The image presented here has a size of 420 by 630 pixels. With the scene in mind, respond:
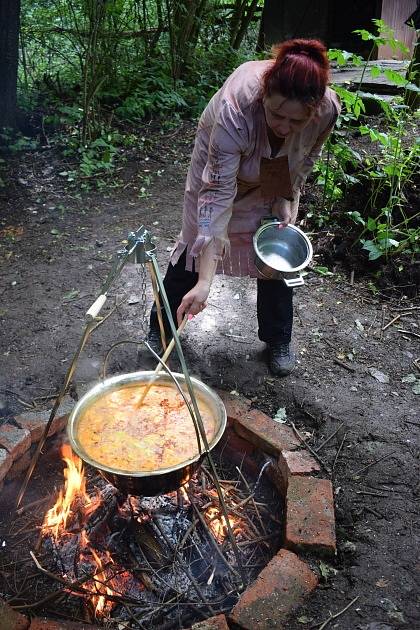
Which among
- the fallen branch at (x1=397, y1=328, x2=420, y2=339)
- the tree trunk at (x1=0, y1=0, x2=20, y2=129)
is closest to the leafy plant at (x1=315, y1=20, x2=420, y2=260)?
the fallen branch at (x1=397, y1=328, x2=420, y2=339)

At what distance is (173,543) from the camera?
2580 millimetres

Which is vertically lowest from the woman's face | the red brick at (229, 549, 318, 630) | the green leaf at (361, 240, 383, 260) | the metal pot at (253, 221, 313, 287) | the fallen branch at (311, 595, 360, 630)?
the fallen branch at (311, 595, 360, 630)

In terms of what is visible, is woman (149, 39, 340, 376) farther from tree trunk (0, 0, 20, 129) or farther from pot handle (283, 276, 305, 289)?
tree trunk (0, 0, 20, 129)

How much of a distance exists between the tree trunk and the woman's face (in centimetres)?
472

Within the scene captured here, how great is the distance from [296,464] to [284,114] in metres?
1.56

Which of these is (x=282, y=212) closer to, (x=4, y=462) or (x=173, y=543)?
(x=173, y=543)

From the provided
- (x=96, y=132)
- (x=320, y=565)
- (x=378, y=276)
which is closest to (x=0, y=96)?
(x=96, y=132)

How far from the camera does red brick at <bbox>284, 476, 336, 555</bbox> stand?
2432 millimetres

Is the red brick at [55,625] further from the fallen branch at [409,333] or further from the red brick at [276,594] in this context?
the fallen branch at [409,333]

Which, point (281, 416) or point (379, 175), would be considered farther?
point (379, 175)

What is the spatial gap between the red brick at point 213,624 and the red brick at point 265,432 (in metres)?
0.92

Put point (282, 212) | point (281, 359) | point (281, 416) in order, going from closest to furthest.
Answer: point (282, 212) → point (281, 416) → point (281, 359)

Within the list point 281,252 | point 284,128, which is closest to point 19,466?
point 281,252

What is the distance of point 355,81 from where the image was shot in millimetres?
6898
